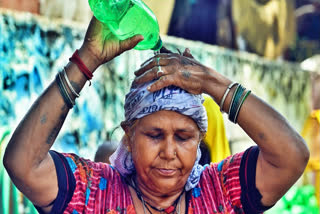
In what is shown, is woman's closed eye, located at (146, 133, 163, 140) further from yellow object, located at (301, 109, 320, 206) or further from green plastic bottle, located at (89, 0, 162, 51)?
yellow object, located at (301, 109, 320, 206)

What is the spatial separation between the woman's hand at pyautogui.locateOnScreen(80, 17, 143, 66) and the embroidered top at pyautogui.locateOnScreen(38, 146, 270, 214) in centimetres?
45

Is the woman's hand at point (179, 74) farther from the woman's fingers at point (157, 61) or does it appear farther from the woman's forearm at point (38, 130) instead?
the woman's forearm at point (38, 130)

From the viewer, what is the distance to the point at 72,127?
3715 millimetres

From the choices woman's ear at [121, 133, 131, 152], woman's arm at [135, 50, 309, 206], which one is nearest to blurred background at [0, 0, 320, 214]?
woman's ear at [121, 133, 131, 152]

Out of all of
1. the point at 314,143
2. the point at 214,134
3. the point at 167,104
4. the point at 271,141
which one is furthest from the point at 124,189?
the point at 314,143

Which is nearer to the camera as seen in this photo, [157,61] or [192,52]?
[157,61]

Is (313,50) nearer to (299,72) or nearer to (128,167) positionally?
(299,72)

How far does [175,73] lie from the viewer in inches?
76.8

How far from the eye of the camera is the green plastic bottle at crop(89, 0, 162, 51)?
2002 mm

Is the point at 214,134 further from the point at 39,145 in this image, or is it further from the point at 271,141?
the point at 39,145

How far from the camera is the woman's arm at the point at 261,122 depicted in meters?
1.96

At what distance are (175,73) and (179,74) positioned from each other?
17mm

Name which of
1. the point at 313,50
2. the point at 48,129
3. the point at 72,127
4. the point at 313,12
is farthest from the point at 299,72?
the point at 48,129

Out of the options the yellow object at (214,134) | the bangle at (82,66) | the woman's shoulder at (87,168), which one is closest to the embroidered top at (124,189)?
the woman's shoulder at (87,168)
